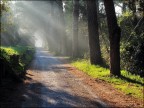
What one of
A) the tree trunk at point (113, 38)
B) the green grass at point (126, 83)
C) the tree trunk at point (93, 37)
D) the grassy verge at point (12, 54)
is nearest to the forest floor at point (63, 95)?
the green grass at point (126, 83)

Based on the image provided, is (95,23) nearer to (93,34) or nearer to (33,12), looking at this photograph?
(93,34)

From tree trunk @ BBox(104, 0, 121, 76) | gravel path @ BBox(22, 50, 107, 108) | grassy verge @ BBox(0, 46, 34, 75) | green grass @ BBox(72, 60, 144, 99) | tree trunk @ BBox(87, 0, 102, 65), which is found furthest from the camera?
tree trunk @ BBox(87, 0, 102, 65)

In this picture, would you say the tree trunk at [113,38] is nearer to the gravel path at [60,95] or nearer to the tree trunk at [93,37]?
the gravel path at [60,95]

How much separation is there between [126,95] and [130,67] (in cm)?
854

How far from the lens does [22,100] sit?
38.9ft

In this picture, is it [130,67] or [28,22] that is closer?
[130,67]

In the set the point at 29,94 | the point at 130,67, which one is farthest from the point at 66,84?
the point at 130,67

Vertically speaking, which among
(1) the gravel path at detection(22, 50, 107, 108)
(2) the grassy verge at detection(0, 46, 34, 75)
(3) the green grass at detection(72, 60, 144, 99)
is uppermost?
(2) the grassy verge at detection(0, 46, 34, 75)

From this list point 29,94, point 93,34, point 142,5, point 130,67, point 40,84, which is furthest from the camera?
point 93,34

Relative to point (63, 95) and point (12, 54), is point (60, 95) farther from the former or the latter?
point (12, 54)

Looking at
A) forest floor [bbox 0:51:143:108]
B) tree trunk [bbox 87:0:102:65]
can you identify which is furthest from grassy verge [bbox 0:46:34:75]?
tree trunk [bbox 87:0:102:65]

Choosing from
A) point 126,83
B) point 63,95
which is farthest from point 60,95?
point 126,83

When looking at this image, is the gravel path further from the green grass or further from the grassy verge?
the grassy verge

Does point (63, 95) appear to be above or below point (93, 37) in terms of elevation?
below
